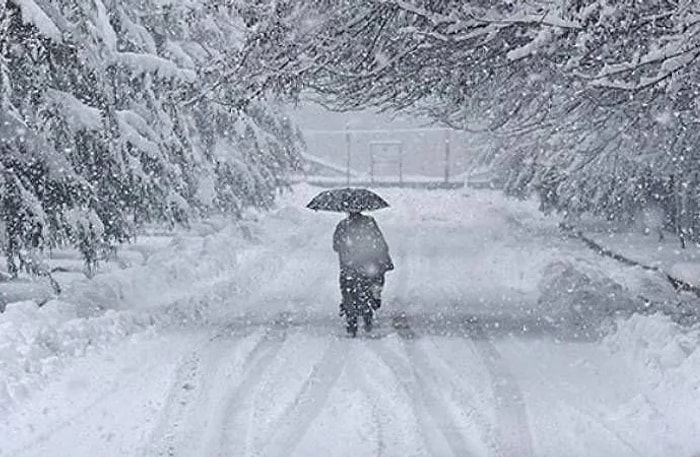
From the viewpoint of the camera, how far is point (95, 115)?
12.5 meters

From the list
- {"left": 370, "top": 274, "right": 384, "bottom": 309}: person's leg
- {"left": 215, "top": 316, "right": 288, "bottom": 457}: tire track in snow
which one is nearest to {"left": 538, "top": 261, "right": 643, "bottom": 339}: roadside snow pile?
{"left": 370, "top": 274, "right": 384, "bottom": 309}: person's leg

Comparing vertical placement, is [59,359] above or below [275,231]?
above

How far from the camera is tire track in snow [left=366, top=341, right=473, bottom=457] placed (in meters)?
7.43

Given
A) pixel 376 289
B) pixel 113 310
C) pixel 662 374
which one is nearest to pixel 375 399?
pixel 662 374

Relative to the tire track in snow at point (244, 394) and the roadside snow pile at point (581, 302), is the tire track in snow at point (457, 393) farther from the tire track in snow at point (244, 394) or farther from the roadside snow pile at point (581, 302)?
the roadside snow pile at point (581, 302)

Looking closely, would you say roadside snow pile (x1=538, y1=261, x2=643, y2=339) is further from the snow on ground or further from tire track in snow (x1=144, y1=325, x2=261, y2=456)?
tire track in snow (x1=144, y1=325, x2=261, y2=456)

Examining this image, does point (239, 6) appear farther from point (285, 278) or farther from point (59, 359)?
point (285, 278)

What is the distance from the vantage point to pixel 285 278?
18.5m

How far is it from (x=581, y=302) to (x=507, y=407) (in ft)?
19.4

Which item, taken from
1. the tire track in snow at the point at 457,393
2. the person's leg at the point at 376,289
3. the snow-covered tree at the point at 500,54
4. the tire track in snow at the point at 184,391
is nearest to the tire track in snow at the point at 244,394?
the tire track in snow at the point at 184,391

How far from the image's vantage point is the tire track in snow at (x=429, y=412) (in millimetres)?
7427

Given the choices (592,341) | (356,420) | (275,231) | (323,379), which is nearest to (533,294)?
(592,341)

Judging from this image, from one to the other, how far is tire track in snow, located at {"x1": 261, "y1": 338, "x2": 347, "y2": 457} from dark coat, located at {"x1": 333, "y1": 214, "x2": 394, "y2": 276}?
5.64ft

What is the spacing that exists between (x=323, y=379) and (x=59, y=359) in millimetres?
2923
